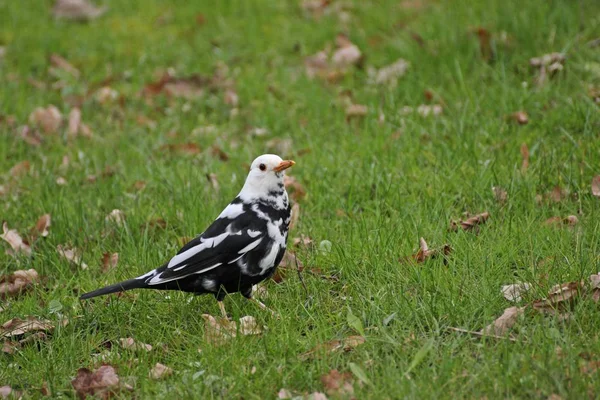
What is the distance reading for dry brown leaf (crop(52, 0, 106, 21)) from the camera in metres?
8.67

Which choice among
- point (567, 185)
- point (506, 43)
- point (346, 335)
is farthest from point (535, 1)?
point (346, 335)

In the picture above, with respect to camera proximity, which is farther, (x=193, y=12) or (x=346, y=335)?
(x=193, y=12)

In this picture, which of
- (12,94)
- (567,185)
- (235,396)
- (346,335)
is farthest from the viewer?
(12,94)

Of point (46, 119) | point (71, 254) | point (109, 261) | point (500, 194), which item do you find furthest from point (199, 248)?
point (46, 119)

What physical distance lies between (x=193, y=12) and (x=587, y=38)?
13.3ft

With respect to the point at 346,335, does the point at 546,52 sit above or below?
above

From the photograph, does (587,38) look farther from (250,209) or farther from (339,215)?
(250,209)

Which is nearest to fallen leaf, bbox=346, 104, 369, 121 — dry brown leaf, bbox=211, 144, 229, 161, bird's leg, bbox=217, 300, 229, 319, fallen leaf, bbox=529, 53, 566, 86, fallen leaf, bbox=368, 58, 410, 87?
fallen leaf, bbox=368, 58, 410, 87

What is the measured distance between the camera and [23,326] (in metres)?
4.02

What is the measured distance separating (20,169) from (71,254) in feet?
5.04

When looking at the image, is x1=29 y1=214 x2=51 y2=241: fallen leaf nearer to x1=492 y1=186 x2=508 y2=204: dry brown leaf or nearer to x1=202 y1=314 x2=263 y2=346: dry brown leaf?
x1=202 y1=314 x2=263 y2=346: dry brown leaf

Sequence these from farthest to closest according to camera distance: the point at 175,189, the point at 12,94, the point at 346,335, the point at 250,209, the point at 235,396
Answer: the point at 12,94 < the point at 175,189 < the point at 250,209 < the point at 346,335 < the point at 235,396

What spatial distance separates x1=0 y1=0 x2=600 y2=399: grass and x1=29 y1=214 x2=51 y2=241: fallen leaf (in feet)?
0.16

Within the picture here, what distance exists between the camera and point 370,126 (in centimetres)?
600
